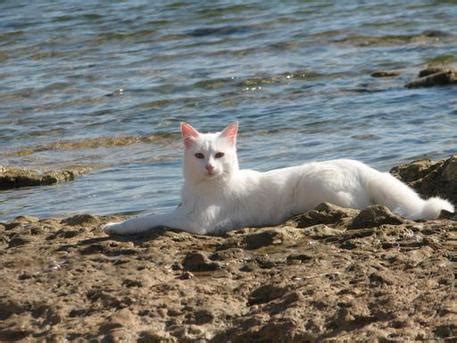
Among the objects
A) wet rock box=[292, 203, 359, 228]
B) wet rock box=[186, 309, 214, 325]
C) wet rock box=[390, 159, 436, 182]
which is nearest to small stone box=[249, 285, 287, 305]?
wet rock box=[186, 309, 214, 325]

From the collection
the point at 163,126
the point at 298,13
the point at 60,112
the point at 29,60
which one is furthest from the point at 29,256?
the point at 298,13

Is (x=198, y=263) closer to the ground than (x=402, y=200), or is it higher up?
higher up

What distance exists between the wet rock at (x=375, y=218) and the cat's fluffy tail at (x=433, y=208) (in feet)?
1.29

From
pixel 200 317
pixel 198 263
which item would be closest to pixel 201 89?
pixel 198 263

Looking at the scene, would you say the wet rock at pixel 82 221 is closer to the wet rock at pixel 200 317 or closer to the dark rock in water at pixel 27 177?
the wet rock at pixel 200 317

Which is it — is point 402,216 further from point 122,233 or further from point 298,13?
point 298,13

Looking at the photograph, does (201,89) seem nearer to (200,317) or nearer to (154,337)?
(200,317)

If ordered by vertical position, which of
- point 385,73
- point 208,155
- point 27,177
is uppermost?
point 208,155

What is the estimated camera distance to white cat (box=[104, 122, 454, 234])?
24.1ft

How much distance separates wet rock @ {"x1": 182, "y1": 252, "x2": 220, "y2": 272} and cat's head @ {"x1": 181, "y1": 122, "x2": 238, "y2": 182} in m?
1.26

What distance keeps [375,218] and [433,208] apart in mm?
544

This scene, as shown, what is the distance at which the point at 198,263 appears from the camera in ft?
20.1

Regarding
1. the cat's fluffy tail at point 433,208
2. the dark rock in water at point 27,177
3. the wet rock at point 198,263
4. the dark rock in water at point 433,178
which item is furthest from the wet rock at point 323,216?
the dark rock in water at point 27,177

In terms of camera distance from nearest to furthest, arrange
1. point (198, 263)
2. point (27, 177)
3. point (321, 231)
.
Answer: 1. point (198, 263)
2. point (321, 231)
3. point (27, 177)
